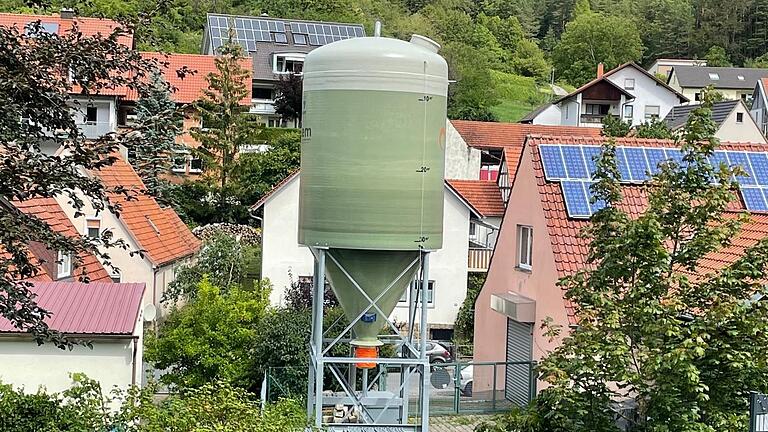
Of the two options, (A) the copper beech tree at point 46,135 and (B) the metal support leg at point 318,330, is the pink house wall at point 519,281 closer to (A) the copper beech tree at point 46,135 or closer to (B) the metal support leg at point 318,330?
Answer: (B) the metal support leg at point 318,330

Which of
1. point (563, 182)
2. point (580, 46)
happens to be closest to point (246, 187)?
point (563, 182)

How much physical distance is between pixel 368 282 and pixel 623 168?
31.7 ft

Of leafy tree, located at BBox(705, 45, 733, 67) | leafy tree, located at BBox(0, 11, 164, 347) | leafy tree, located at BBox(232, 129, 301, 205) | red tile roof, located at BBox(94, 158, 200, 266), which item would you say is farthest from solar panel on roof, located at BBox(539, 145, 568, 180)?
leafy tree, located at BBox(705, 45, 733, 67)

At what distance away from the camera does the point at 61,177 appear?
25.8 feet

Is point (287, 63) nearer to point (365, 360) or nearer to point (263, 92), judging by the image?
point (263, 92)

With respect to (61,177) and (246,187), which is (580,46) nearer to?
(246,187)

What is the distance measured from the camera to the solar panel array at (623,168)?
20156 mm

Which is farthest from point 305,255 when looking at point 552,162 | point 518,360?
point 552,162

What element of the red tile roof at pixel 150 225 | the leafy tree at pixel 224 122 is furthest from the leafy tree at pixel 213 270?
the leafy tree at pixel 224 122

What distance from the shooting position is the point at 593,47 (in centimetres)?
11250

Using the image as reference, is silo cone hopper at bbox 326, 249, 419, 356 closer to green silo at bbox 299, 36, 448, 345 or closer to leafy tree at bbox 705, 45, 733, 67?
green silo at bbox 299, 36, 448, 345

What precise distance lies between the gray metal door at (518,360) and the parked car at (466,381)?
104 centimetres

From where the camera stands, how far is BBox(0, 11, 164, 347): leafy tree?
7.89m

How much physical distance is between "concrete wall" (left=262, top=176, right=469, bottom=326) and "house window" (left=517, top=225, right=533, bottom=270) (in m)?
12.5
